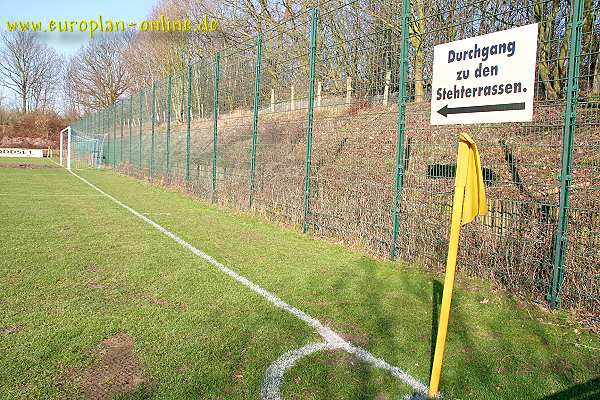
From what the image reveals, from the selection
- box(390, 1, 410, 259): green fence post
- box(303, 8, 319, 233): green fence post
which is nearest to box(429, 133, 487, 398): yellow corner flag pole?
box(390, 1, 410, 259): green fence post

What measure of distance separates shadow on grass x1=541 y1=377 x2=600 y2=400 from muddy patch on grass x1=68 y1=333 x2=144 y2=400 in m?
2.60

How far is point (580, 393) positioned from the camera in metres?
3.21

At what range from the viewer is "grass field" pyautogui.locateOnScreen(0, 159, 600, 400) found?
320 cm

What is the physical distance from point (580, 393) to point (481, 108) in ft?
9.51

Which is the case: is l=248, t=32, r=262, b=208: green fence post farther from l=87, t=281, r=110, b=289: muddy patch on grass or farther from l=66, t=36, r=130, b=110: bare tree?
l=66, t=36, r=130, b=110: bare tree

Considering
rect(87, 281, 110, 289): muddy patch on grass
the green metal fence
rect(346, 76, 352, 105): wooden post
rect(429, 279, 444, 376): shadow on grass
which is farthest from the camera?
rect(346, 76, 352, 105): wooden post

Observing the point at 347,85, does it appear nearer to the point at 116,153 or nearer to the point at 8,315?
the point at 8,315

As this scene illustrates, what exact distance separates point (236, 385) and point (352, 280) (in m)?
2.82

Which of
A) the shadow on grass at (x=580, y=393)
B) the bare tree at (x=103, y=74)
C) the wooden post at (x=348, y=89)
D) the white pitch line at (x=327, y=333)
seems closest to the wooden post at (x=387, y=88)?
the wooden post at (x=348, y=89)

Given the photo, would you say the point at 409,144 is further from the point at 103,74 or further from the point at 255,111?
the point at 103,74

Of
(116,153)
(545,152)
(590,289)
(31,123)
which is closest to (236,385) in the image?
(590,289)

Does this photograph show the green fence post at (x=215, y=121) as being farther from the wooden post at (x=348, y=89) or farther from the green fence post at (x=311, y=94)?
the wooden post at (x=348, y=89)

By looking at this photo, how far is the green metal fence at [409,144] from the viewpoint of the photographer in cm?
498

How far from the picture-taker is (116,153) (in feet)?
97.1
